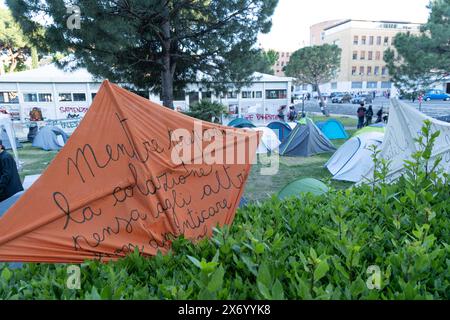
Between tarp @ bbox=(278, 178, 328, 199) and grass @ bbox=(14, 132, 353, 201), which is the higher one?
tarp @ bbox=(278, 178, 328, 199)

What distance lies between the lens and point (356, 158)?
8.91m

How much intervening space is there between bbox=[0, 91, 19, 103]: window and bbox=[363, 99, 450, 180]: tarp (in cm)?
2091

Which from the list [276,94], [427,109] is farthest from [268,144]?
[427,109]

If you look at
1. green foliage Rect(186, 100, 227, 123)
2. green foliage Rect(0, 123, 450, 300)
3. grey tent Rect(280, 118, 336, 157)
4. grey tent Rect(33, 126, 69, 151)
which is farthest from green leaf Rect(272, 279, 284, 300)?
grey tent Rect(33, 126, 69, 151)

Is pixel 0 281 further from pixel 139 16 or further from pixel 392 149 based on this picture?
pixel 139 16

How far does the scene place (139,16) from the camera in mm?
8070

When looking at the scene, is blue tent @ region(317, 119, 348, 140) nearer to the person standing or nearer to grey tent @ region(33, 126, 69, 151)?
grey tent @ region(33, 126, 69, 151)

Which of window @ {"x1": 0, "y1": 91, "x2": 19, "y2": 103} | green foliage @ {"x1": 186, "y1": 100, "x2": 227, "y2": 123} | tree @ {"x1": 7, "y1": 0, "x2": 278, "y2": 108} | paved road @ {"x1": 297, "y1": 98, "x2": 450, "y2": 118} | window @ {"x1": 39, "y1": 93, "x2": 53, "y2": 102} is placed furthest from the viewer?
paved road @ {"x1": 297, "y1": 98, "x2": 450, "y2": 118}

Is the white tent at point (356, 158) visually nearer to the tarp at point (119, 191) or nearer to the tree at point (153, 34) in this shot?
the tree at point (153, 34)

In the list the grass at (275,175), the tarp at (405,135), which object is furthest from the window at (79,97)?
the tarp at (405,135)

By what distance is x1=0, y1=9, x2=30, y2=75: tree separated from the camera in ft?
102

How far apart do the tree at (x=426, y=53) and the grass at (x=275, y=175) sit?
695 cm

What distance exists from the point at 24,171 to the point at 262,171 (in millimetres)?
8642

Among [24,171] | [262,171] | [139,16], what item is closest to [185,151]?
[139,16]
